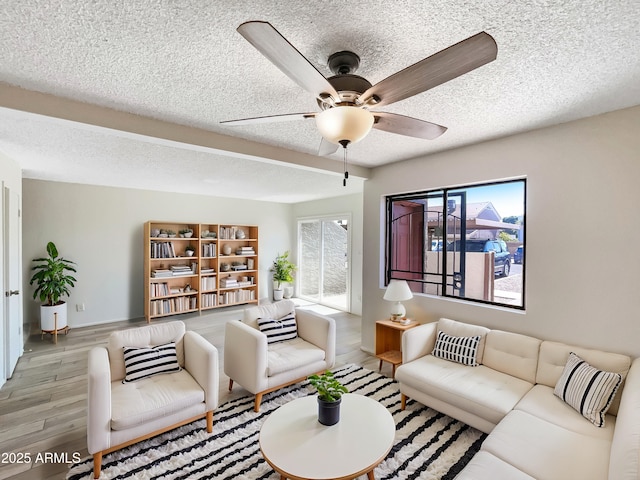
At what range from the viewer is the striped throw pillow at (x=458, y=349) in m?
2.63

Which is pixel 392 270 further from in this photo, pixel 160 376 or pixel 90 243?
pixel 90 243

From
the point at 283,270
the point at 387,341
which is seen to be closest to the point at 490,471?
the point at 387,341

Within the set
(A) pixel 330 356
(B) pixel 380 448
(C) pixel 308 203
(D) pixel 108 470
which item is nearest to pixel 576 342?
(B) pixel 380 448

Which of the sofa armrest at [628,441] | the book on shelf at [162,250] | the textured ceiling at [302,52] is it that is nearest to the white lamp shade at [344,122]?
the textured ceiling at [302,52]

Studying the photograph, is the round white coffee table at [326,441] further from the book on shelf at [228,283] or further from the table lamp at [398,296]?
the book on shelf at [228,283]

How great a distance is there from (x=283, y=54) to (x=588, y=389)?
8.42ft

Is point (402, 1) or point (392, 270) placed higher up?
point (402, 1)

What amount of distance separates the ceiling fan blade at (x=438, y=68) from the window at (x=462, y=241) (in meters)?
2.00

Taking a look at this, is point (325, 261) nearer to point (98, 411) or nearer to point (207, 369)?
point (207, 369)

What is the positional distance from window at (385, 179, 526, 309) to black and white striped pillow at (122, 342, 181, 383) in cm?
255

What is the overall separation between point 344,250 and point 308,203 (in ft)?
5.26

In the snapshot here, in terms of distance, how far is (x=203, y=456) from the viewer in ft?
6.78

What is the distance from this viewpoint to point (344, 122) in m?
1.39

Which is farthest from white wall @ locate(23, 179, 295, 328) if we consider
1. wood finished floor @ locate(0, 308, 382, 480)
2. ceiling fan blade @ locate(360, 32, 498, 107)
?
ceiling fan blade @ locate(360, 32, 498, 107)
